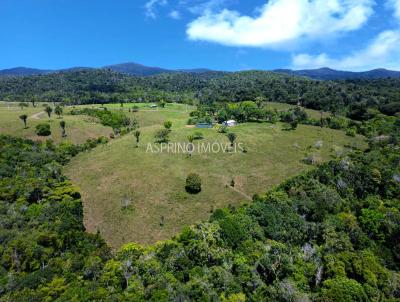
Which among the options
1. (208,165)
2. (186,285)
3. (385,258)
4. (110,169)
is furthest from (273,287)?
(110,169)

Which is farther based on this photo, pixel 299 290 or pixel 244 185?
pixel 244 185

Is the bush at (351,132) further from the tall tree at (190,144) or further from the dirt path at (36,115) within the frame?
the dirt path at (36,115)

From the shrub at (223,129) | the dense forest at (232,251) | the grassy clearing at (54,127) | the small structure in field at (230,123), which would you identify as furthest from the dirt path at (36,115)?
the small structure in field at (230,123)

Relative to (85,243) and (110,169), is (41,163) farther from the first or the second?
(85,243)

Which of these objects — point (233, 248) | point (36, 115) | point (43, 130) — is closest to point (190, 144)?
point (233, 248)

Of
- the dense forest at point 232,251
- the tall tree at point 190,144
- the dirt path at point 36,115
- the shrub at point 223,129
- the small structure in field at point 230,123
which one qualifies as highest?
the dirt path at point 36,115
